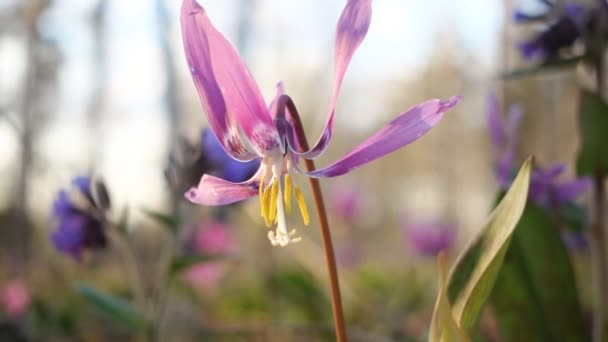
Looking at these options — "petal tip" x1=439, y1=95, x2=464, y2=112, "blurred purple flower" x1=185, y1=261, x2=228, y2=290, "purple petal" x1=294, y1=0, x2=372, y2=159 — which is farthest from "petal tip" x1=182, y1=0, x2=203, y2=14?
"blurred purple flower" x1=185, y1=261, x2=228, y2=290

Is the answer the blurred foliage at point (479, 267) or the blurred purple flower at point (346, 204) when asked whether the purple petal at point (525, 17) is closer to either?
the blurred foliage at point (479, 267)

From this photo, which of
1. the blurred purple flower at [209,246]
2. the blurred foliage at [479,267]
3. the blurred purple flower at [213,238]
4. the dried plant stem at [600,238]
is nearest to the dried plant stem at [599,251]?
the dried plant stem at [600,238]

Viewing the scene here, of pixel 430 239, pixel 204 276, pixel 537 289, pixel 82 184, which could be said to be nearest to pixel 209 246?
pixel 204 276

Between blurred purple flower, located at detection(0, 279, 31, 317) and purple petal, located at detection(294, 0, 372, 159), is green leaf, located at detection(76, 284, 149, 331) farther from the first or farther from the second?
blurred purple flower, located at detection(0, 279, 31, 317)

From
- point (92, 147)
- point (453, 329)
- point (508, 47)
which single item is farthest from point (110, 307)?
point (92, 147)

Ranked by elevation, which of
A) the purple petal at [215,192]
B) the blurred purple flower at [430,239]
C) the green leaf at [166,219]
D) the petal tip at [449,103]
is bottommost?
the blurred purple flower at [430,239]

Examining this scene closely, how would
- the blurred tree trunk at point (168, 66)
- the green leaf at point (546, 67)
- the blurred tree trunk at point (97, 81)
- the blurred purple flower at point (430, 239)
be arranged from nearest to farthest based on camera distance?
the green leaf at point (546, 67), the blurred tree trunk at point (168, 66), the blurred tree trunk at point (97, 81), the blurred purple flower at point (430, 239)

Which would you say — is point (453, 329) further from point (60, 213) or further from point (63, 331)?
point (63, 331)
